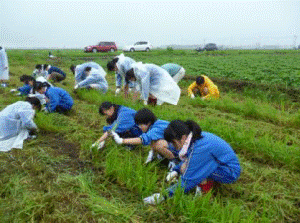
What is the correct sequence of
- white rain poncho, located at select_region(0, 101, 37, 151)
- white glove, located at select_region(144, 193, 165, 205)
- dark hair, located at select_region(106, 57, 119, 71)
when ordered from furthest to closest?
dark hair, located at select_region(106, 57, 119, 71)
white rain poncho, located at select_region(0, 101, 37, 151)
white glove, located at select_region(144, 193, 165, 205)

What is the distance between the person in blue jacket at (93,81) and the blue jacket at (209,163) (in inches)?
189

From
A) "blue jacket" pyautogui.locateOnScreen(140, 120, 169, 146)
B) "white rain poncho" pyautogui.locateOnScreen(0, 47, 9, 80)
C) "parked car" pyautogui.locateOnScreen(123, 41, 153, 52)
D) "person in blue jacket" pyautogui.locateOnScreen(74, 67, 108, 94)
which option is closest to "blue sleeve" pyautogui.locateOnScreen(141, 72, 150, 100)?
"person in blue jacket" pyautogui.locateOnScreen(74, 67, 108, 94)

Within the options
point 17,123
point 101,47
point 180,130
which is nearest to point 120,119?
point 180,130

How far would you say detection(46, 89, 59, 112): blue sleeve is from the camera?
4938mm

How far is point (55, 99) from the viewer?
493 cm

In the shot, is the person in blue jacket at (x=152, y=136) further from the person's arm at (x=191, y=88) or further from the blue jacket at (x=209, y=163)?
the person's arm at (x=191, y=88)

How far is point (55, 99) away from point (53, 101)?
0.06 metres

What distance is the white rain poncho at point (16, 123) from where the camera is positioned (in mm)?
3701

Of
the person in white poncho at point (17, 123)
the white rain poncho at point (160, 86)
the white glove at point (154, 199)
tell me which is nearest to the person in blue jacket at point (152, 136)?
the white glove at point (154, 199)

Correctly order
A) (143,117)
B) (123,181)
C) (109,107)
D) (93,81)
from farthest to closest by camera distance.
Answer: (93,81) < (109,107) < (143,117) < (123,181)

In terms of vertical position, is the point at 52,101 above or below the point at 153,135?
below

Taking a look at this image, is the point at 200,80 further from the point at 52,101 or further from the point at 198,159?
the point at 198,159

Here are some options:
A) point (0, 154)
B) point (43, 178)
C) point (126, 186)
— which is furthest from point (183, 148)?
point (0, 154)

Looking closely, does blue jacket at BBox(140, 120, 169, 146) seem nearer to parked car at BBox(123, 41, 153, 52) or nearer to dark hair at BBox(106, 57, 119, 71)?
dark hair at BBox(106, 57, 119, 71)
